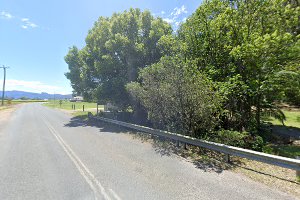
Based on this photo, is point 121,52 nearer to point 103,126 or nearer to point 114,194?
point 103,126

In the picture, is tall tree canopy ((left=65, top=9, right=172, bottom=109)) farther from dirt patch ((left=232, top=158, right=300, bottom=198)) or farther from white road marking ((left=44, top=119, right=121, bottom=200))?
dirt patch ((left=232, top=158, right=300, bottom=198))

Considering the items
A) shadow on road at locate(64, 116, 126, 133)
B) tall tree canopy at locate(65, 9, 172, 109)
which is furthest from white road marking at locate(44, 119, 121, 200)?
tall tree canopy at locate(65, 9, 172, 109)

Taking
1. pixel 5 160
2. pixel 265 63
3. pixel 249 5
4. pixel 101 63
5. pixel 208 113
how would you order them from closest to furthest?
pixel 5 160, pixel 208 113, pixel 265 63, pixel 249 5, pixel 101 63

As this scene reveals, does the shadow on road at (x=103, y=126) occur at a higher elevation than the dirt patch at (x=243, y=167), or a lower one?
higher

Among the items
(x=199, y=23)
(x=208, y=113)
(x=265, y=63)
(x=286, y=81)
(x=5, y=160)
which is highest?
(x=199, y=23)

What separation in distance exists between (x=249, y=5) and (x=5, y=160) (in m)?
13.7

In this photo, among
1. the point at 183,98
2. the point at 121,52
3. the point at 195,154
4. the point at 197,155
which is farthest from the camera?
the point at 121,52

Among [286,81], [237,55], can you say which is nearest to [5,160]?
[237,55]

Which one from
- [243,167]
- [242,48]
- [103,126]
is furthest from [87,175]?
[103,126]

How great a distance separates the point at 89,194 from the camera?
17.5 feet

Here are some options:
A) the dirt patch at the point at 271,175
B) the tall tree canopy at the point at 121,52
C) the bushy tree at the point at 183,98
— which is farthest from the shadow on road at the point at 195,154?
the tall tree canopy at the point at 121,52

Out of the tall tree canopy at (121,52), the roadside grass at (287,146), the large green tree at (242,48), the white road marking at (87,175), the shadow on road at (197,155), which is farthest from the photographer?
the tall tree canopy at (121,52)

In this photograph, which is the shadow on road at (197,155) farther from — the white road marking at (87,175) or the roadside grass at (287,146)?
the white road marking at (87,175)

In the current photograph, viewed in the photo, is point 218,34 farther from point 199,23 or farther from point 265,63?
point 265,63
